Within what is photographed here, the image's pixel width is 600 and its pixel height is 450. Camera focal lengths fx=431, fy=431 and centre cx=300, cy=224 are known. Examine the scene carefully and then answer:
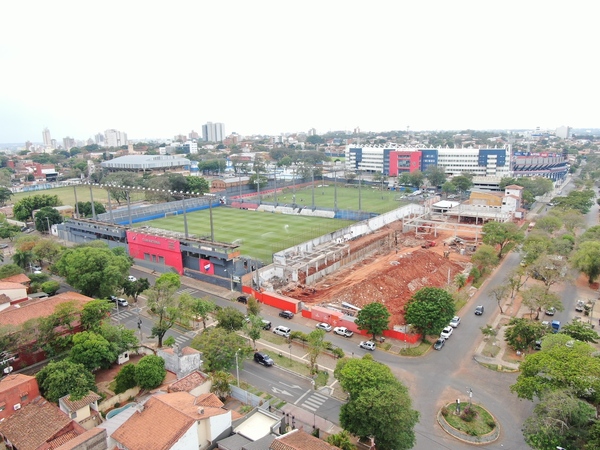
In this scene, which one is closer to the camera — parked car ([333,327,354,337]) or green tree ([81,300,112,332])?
green tree ([81,300,112,332])

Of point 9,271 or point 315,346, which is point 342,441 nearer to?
point 315,346

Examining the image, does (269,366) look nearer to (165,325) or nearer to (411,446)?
(165,325)

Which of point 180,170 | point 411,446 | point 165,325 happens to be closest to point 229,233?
point 165,325

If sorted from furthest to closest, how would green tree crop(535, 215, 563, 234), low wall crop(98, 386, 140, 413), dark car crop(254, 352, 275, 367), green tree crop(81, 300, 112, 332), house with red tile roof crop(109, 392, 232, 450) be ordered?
1. green tree crop(535, 215, 563, 234)
2. green tree crop(81, 300, 112, 332)
3. dark car crop(254, 352, 275, 367)
4. low wall crop(98, 386, 140, 413)
5. house with red tile roof crop(109, 392, 232, 450)

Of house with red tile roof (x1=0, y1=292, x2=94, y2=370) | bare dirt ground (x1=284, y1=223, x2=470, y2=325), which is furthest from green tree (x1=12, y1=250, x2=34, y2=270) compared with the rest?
bare dirt ground (x1=284, y1=223, x2=470, y2=325)

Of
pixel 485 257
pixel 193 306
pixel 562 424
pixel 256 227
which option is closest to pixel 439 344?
pixel 562 424

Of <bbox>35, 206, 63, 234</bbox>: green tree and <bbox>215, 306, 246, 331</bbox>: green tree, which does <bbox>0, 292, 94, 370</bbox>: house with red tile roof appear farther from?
<bbox>35, 206, 63, 234</bbox>: green tree
